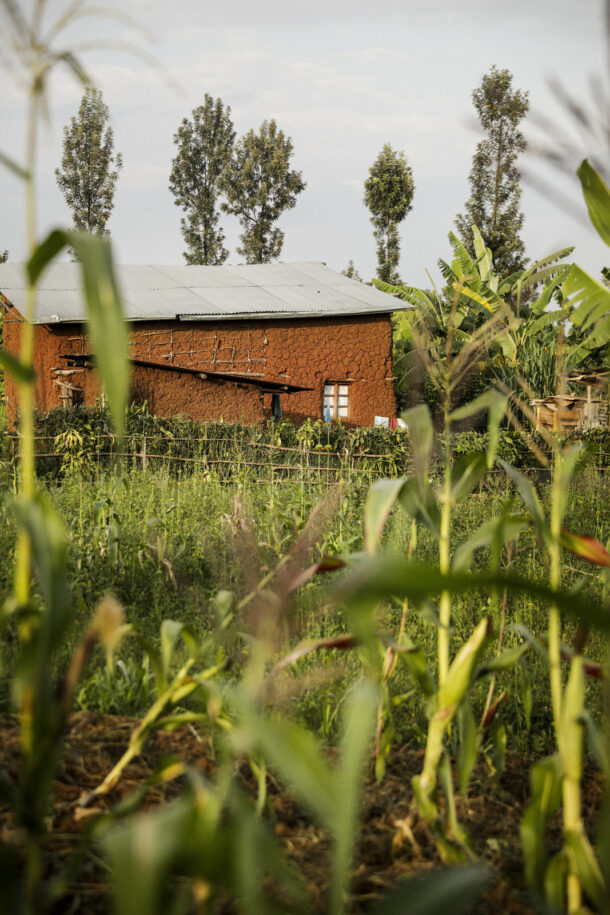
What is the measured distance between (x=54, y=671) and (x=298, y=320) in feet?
48.8

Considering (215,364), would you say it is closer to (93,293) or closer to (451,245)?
(451,245)

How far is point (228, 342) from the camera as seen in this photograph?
1659cm

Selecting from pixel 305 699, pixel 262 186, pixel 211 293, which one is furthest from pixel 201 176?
pixel 305 699

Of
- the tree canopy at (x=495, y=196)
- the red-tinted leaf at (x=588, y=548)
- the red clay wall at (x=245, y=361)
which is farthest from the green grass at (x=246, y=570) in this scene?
the tree canopy at (x=495, y=196)

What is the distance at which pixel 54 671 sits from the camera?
3.00m

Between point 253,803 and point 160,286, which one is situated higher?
point 160,286

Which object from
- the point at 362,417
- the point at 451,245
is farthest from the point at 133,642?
the point at 451,245

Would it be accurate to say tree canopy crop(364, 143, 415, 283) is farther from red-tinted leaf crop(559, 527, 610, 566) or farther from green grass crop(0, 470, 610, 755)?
red-tinted leaf crop(559, 527, 610, 566)

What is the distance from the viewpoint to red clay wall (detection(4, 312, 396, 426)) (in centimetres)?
1482

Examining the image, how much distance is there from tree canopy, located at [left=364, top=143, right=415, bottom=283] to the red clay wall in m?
13.6

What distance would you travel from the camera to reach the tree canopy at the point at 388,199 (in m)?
30.0

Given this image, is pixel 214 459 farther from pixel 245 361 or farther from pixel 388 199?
pixel 388 199

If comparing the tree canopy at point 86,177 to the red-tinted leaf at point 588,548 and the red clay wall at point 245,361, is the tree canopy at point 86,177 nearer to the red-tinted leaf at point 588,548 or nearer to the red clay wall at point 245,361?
the red clay wall at point 245,361

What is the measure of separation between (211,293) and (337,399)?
389 cm
